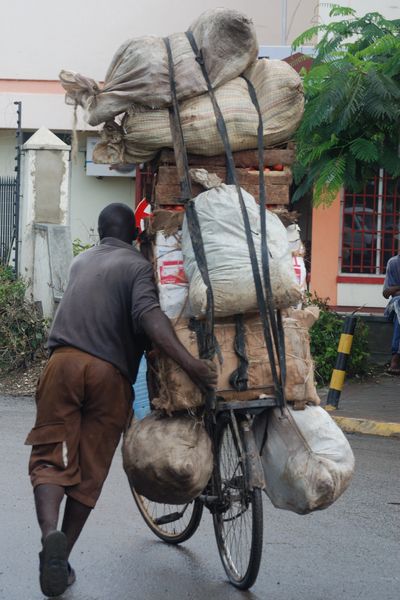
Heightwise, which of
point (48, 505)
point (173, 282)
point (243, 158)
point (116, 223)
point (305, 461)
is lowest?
point (48, 505)

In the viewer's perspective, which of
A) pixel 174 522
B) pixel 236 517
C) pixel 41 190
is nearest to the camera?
pixel 236 517

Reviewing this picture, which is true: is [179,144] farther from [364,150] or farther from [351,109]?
[364,150]

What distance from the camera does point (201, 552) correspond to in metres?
5.67

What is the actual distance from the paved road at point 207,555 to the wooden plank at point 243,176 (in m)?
1.86

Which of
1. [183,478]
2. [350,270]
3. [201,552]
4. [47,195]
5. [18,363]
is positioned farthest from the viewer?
[350,270]

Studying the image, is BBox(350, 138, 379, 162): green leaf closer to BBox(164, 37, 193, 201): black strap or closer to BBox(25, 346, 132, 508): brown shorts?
BBox(164, 37, 193, 201): black strap

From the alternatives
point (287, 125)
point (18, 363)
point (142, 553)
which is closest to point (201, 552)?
point (142, 553)

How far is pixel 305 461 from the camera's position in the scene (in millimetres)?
4754

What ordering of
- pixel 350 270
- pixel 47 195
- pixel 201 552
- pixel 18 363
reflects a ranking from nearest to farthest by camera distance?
pixel 201 552 < pixel 18 363 < pixel 47 195 < pixel 350 270

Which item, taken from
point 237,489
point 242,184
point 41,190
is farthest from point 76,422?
point 41,190

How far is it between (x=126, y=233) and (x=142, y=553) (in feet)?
5.50

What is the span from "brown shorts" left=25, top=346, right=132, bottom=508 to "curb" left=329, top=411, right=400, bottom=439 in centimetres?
495

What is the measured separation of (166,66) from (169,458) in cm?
174

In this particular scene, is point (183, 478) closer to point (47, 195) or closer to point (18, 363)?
point (18, 363)
